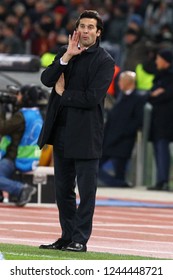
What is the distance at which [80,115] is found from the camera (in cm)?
1176

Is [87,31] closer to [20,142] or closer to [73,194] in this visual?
[73,194]

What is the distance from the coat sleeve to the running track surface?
1.43 metres

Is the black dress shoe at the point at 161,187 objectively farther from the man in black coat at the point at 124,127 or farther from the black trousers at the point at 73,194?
the black trousers at the point at 73,194

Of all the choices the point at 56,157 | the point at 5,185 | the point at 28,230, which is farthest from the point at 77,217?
the point at 5,185

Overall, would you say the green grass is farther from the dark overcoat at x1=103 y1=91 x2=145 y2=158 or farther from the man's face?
the dark overcoat at x1=103 y1=91 x2=145 y2=158

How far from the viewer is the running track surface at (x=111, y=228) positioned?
12734 mm

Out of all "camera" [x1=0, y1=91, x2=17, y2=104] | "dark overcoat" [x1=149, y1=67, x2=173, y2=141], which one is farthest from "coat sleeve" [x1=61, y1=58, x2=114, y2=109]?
"dark overcoat" [x1=149, y1=67, x2=173, y2=141]

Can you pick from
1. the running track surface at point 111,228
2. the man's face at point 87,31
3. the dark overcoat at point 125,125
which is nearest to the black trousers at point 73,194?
the running track surface at point 111,228

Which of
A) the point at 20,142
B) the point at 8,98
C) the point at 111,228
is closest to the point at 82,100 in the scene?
the point at 111,228

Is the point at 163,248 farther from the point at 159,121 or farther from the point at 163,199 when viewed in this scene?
the point at 159,121

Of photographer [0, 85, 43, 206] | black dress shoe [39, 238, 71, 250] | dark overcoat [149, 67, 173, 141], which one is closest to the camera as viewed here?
black dress shoe [39, 238, 71, 250]

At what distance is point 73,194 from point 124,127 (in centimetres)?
1017

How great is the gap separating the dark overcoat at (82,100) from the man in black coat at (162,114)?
9412 millimetres

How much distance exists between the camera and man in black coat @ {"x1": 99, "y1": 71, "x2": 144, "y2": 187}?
22031 mm
